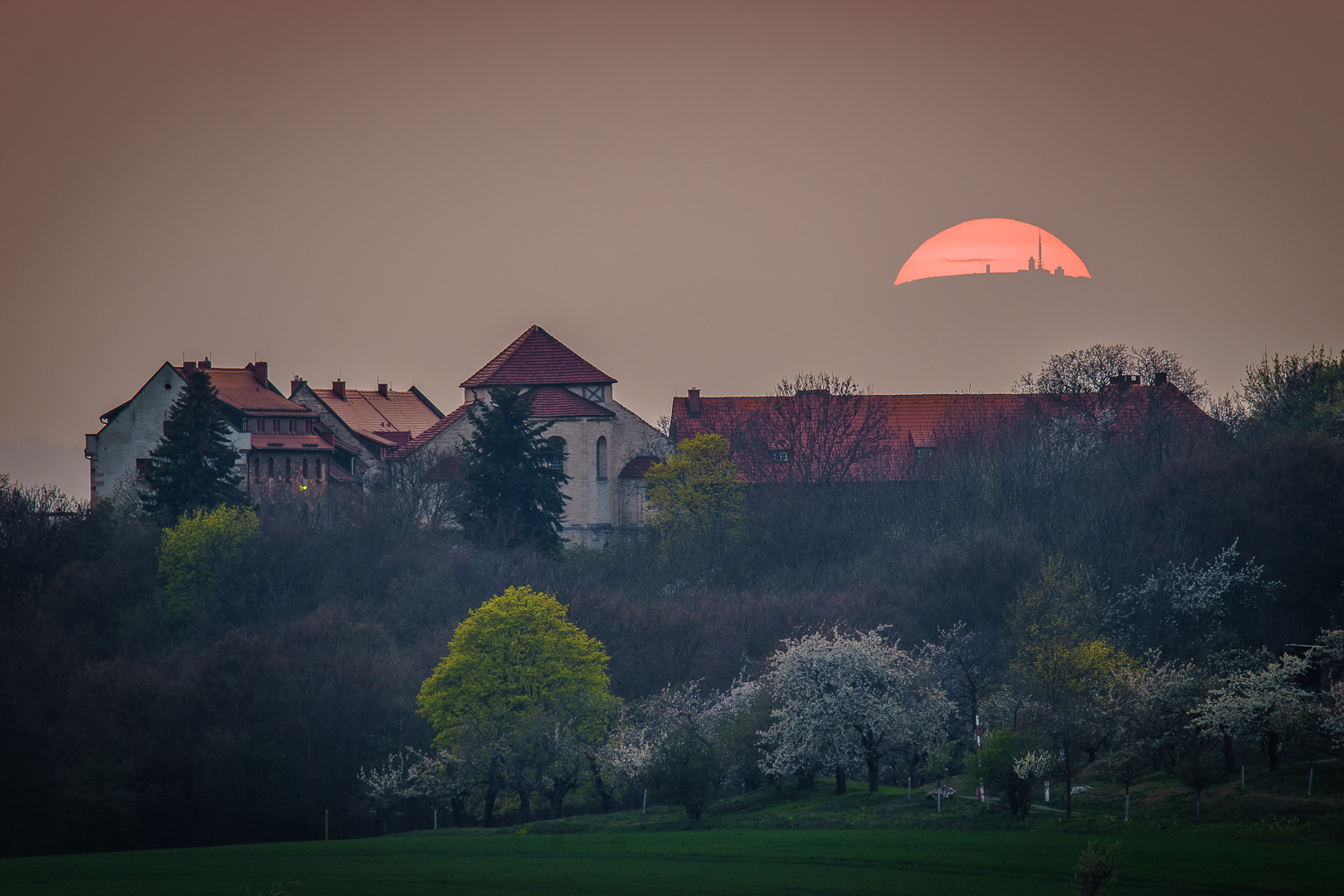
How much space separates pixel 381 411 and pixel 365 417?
5.54m

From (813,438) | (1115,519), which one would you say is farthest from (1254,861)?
(813,438)

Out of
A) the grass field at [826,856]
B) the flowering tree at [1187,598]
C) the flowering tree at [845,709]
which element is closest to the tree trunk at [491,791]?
the grass field at [826,856]

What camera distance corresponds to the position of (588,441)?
8712 cm

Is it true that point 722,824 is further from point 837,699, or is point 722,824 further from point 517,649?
point 517,649

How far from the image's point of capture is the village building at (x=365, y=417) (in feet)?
335

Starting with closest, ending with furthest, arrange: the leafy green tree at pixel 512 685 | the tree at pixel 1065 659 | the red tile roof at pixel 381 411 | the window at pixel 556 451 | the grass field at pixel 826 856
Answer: the grass field at pixel 826 856, the tree at pixel 1065 659, the leafy green tree at pixel 512 685, the window at pixel 556 451, the red tile roof at pixel 381 411

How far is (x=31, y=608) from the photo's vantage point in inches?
2739

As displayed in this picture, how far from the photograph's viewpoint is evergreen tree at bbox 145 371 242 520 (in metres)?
73.4

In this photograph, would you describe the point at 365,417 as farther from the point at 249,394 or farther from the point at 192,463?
the point at 192,463

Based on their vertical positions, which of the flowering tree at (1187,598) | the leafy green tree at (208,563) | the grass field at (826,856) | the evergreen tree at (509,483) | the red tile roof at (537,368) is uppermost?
the red tile roof at (537,368)

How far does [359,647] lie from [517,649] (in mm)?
12385

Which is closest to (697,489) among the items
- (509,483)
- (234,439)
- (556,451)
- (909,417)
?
(556,451)

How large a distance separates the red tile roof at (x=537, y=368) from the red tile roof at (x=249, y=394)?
13.0 metres

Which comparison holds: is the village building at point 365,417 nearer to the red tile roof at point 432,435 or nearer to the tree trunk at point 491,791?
the red tile roof at point 432,435
